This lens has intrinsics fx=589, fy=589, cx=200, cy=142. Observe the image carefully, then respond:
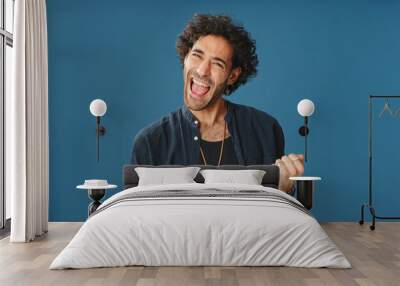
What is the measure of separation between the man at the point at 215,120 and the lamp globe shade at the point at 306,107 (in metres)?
0.38

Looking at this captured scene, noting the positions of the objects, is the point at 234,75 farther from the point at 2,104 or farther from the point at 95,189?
the point at 2,104

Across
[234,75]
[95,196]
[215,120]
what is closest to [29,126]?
[95,196]

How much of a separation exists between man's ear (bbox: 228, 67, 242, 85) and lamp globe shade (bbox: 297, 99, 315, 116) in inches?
33.8

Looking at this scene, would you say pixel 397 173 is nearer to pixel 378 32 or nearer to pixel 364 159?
pixel 364 159

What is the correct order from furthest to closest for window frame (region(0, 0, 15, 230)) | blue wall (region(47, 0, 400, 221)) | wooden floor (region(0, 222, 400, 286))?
1. blue wall (region(47, 0, 400, 221))
2. window frame (region(0, 0, 15, 230))
3. wooden floor (region(0, 222, 400, 286))

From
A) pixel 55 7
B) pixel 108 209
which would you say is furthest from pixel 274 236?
pixel 55 7

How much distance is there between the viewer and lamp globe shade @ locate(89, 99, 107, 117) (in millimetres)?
7270

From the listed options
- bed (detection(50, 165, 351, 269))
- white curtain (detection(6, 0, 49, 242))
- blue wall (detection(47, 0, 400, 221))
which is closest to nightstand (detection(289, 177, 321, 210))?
blue wall (detection(47, 0, 400, 221))

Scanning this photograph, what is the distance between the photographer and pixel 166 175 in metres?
6.80

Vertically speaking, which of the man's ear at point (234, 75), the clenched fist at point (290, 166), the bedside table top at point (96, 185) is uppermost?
the man's ear at point (234, 75)

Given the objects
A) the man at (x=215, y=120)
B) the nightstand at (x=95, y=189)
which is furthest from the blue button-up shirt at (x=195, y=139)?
the nightstand at (x=95, y=189)

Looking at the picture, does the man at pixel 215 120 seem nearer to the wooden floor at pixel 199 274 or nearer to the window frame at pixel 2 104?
the window frame at pixel 2 104

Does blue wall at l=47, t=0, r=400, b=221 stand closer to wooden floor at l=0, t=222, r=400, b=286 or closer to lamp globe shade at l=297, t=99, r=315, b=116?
lamp globe shade at l=297, t=99, r=315, b=116

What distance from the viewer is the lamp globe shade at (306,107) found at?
7225 mm
